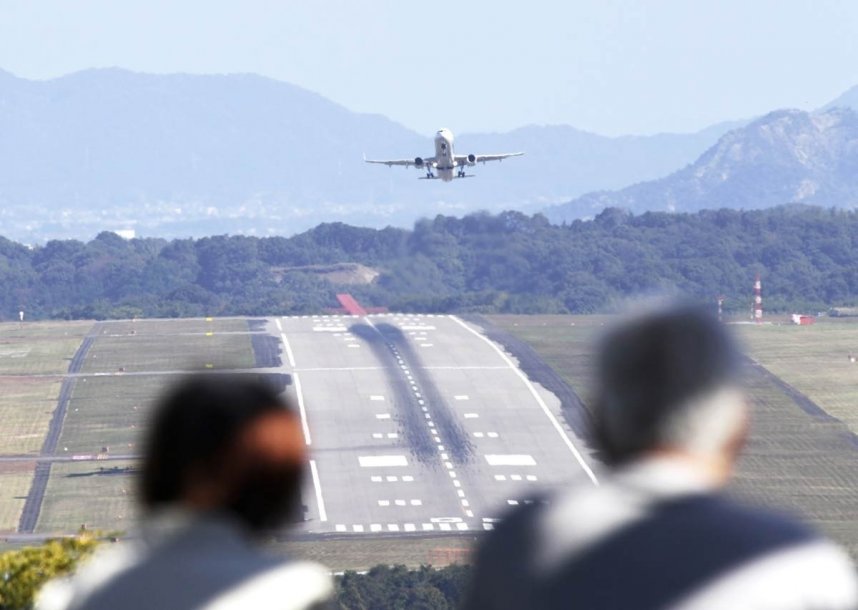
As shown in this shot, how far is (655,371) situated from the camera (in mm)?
9469

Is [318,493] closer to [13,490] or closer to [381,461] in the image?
[381,461]

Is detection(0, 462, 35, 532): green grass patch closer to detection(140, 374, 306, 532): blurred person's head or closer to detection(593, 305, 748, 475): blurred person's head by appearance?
detection(140, 374, 306, 532): blurred person's head

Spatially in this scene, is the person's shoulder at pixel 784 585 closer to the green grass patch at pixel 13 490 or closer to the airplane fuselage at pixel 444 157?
the green grass patch at pixel 13 490

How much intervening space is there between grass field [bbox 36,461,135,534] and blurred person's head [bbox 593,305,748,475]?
448ft

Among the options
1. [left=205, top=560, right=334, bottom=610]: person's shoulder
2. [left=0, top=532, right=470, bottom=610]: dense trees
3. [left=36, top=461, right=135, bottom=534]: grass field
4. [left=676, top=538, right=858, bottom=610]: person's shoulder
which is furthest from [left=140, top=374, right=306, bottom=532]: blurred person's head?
[left=36, top=461, right=135, bottom=534]: grass field

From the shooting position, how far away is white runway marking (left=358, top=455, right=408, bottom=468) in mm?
178575

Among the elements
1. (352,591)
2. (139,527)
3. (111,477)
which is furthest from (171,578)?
(111,477)

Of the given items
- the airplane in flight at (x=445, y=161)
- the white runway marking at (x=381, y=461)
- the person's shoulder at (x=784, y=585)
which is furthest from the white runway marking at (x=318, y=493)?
the person's shoulder at (x=784, y=585)

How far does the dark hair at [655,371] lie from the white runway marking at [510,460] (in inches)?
6692

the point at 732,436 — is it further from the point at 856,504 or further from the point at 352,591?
the point at 856,504

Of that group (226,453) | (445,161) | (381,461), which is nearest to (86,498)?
(381,461)

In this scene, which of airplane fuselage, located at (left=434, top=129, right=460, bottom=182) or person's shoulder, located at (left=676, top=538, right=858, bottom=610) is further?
airplane fuselage, located at (left=434, top=129, right=460, bottom=182)

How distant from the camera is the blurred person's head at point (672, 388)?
9.41 meters

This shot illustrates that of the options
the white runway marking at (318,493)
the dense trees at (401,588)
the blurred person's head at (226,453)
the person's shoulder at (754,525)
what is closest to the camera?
the person's shoulder at (754,525)
